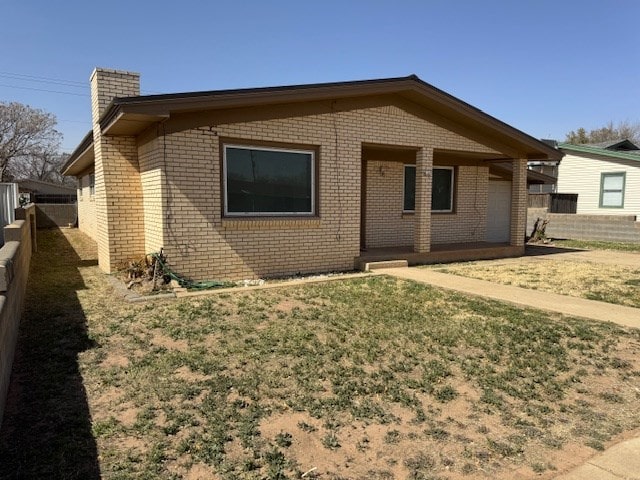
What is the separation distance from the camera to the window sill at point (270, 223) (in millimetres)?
8438

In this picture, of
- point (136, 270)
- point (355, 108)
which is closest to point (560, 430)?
point (136, 270)

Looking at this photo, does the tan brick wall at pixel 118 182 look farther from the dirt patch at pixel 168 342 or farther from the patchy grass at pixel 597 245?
the patchy grass at pixel 597 245

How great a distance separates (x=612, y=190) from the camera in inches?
852

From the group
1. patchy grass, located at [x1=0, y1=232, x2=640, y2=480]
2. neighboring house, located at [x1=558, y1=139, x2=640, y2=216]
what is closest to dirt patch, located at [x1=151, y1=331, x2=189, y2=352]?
patchy grass, located at [x1=0, y1=232, x2=640, y2=480]

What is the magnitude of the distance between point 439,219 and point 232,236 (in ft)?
23.1

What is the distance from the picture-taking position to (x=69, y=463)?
2939 millimetres

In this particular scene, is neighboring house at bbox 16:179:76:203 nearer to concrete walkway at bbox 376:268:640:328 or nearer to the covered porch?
the covered porch

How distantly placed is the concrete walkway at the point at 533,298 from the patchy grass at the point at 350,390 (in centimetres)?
52

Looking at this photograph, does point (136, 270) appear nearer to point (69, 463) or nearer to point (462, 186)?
point (69, 463)

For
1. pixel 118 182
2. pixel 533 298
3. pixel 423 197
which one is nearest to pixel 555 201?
pixel 423 197

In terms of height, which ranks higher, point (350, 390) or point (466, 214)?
point (466, 214)

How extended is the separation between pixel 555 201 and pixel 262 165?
17.9 m

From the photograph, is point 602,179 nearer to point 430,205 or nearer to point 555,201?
point 555,201

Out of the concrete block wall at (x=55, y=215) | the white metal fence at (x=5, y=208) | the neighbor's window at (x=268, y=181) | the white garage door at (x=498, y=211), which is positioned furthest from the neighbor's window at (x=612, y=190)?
the concrete block wall at (x=55, y=215)
